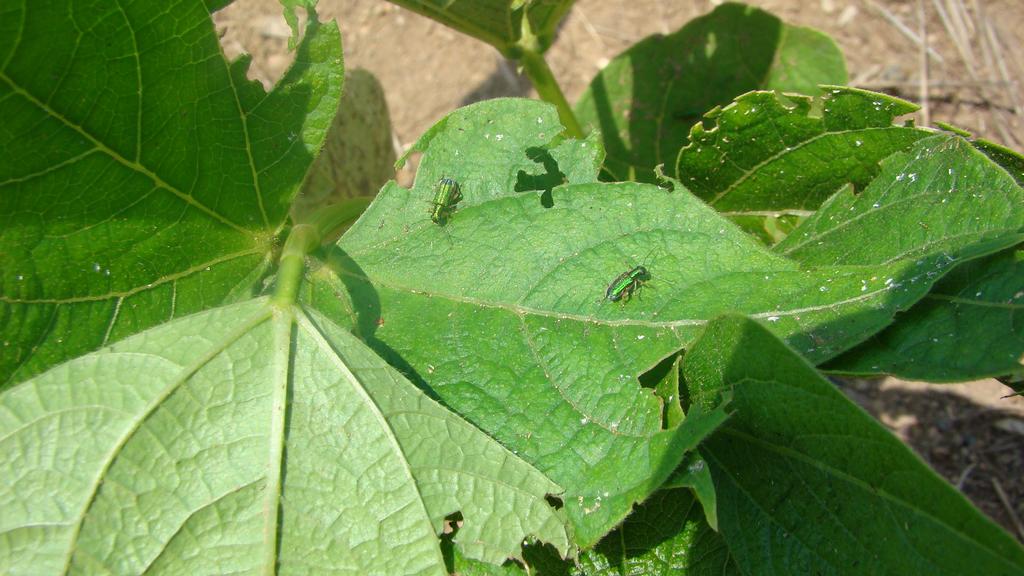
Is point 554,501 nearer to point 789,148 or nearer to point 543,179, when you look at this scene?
point 543,179

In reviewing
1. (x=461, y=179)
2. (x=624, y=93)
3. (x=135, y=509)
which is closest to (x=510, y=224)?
(x=461, y=179)

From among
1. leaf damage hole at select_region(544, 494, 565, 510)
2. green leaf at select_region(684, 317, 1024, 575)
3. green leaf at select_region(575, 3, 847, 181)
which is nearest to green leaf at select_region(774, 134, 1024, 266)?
green leaf at select_region(684, 317, 1024, 575)

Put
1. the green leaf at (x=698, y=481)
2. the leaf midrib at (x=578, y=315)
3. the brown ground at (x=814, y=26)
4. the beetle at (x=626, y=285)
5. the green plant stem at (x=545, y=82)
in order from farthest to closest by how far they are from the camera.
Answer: the brown ground at (x=814, y=26) < the green plant stem at (x=545, y=82) < the beetle at (x=626, y=285) < the leaf midrib at (x=578, y=315) < the green leaf at (x=698, y=481)

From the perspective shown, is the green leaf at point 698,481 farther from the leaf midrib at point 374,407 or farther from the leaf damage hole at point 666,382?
the leaf midrib at point 374,407

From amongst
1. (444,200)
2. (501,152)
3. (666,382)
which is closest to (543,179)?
(501,152)

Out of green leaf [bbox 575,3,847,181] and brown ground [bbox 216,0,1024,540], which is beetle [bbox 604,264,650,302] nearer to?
green leaf [bbox 575,3,847,181]

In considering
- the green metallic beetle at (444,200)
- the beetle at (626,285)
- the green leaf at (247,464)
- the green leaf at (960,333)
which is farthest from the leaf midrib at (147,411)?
the green leaf at (960,333)
